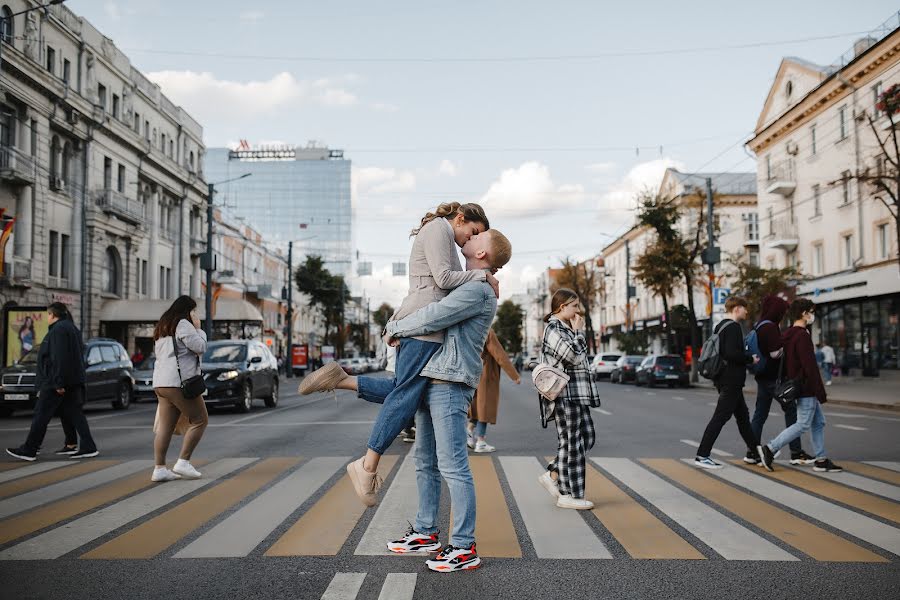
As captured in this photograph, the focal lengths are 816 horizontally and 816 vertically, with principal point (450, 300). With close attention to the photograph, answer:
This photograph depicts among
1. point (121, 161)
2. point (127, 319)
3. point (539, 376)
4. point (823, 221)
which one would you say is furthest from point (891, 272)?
point (121, 161)

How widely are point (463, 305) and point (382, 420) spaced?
0.77 meters

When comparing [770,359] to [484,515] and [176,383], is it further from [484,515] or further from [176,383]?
[176,383]

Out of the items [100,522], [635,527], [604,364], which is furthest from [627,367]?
[100,522]

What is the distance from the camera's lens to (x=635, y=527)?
5.50 meters

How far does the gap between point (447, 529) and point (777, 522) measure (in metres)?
2.30

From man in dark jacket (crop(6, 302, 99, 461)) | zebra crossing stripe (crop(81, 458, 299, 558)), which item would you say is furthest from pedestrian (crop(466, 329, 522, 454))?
man in dark jacket (crop(6, 302, 99, 461))

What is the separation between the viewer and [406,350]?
14.5ft

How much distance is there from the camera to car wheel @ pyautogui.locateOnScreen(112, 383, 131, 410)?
20469 mm

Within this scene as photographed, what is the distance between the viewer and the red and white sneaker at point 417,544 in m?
4.72

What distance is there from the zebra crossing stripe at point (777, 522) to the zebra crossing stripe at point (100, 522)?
Result: 437cm

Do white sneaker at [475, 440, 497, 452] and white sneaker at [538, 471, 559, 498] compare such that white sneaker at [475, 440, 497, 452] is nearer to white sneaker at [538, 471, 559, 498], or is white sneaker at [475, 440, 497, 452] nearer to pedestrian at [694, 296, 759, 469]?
pedestrian at [694, 296, 759, 469]

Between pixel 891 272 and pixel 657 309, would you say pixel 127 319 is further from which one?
pixel 657 309

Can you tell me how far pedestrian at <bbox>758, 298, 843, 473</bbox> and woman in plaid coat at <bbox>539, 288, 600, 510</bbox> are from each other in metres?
2.91

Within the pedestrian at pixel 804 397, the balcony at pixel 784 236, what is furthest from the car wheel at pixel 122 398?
the balcony at pixel 784 236
